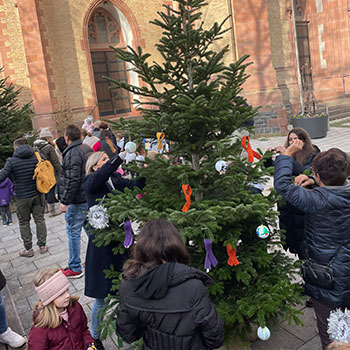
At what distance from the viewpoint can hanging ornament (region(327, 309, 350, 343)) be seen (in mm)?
2414

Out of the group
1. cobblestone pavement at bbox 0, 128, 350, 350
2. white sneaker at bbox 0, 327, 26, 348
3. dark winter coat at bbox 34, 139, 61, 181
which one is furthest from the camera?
dark winter coat at bbox 34, 139, 61, 181

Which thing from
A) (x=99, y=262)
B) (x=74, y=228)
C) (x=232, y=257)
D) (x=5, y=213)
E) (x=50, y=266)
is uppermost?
(x=232, y=257)

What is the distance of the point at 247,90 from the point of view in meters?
16.1

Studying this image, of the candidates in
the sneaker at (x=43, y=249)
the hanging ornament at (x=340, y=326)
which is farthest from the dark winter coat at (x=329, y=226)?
the sneaker at (x=43, y=249)

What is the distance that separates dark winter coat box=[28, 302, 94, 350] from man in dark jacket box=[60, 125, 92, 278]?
2376mm

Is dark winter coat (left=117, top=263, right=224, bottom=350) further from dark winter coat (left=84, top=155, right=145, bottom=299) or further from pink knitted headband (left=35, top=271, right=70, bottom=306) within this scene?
dark winter coat (left=84, top=155, right=145, bottom=299)

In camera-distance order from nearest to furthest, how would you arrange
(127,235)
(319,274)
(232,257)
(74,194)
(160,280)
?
1. (160,280)
2. (319,274)
3. (232,257)
4. (127,235)
5. (74,194)

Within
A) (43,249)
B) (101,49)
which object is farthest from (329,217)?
(101,49)

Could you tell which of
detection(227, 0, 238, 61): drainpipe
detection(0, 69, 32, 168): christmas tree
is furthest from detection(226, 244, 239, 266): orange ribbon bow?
detection(227, 0, 238, 61): drainpipe

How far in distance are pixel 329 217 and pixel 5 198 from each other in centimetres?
726

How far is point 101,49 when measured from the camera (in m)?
17.7

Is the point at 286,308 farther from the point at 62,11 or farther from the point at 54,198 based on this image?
the point at 62,11

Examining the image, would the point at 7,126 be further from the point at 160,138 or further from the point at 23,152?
the point at 160,138

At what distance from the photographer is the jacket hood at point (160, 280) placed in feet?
6.22
